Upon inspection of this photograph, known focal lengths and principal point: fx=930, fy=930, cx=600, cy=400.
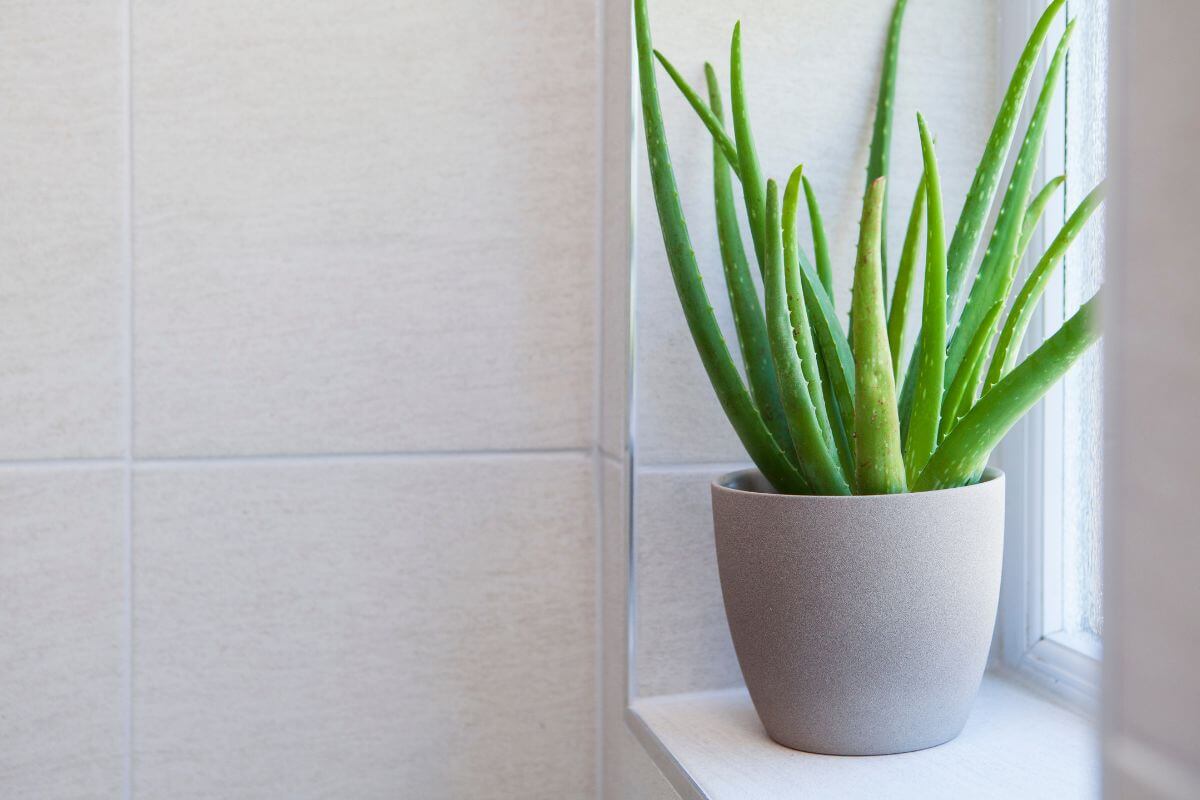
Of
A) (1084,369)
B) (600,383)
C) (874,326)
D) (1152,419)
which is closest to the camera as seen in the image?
(1152,419)

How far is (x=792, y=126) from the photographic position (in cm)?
57

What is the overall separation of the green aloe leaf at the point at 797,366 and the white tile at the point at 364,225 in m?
Result: 0.23

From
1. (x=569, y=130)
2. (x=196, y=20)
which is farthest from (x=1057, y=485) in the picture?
(x=196, y=20)

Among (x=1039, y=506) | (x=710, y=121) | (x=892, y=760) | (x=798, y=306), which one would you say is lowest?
(x=892, y=760)

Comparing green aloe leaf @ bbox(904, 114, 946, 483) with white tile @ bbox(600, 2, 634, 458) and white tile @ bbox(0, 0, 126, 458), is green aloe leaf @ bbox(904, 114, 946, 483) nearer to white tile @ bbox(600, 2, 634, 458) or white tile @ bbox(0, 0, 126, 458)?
white tile @ bbox(600, 2, 634, 458)

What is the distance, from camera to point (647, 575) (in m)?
0.57

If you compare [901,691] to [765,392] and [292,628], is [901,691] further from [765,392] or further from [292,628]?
[292,628]

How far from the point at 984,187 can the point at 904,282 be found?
2.5 inches

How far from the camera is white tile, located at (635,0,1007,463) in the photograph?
57cm

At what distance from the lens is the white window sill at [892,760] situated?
0.42m

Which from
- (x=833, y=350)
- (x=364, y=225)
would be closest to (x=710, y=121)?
(x=833, y=350)

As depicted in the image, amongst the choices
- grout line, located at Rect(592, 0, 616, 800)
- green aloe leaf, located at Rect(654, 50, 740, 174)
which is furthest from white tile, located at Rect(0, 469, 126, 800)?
green aloe leaf, located at Rect(654, 50, 740, 174)

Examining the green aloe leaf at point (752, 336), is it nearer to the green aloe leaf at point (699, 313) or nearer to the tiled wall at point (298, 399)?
the green aloe leaf at point (699, 313)

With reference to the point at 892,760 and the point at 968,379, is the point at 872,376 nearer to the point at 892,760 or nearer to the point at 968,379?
the point at 968,379
